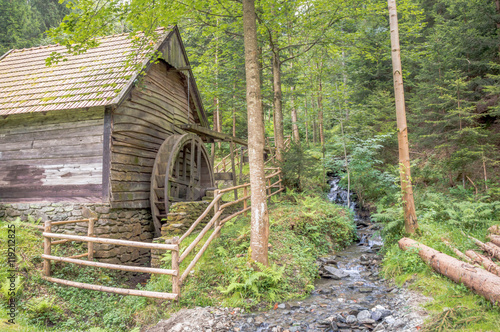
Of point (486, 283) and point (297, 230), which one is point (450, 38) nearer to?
point (297, 230)

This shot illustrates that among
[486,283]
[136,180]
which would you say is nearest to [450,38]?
[486,283]

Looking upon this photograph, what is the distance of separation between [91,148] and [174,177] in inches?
109

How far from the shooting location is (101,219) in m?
6.93

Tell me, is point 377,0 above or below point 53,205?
above

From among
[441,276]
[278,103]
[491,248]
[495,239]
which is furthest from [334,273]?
[278,103]

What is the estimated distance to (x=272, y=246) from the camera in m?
6.08

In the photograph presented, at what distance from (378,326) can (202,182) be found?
8367 mm

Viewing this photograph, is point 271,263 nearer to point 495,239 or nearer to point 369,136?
point 495,239

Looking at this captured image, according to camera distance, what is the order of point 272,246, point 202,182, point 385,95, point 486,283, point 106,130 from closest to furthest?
point 486,283 → point 272,246 → point 106,130 → point 202,182 → point 385,95

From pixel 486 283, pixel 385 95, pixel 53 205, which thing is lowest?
pixel 486 283

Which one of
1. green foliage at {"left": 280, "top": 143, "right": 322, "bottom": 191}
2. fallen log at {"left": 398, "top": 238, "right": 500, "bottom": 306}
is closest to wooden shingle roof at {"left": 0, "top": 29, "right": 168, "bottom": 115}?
green foliage at {"left": 280, "top": 143, "right": 322, "bottom": 191}

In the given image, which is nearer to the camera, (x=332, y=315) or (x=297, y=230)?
(x=332, y=315)

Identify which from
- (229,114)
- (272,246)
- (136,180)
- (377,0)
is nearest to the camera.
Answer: (272,246)

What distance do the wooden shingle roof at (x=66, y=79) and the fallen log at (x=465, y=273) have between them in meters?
7.09
